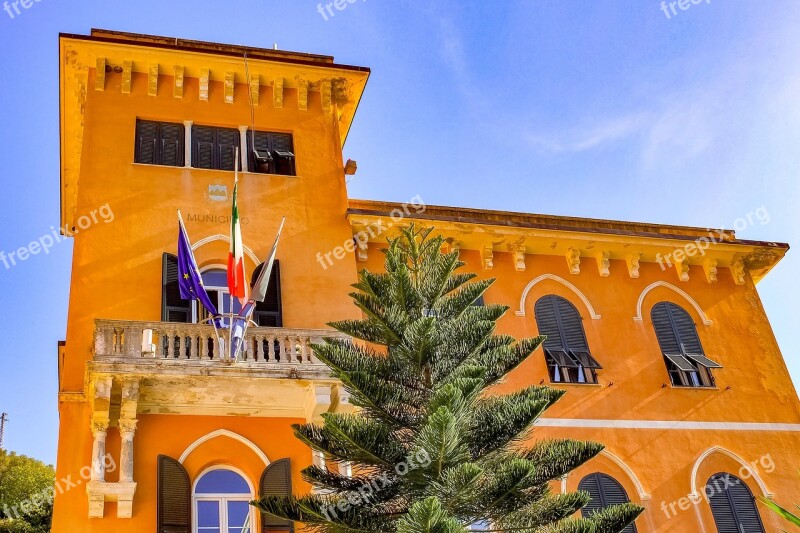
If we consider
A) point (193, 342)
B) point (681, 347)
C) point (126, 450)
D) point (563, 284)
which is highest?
point (563, 284)

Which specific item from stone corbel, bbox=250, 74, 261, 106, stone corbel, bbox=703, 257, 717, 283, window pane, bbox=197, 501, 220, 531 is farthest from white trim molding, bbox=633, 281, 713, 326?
window pane, bbox=197, 501, 220, 531

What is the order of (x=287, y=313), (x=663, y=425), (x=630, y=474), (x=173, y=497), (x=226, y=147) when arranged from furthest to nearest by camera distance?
(x=226, y=147)
(x=663, y=425)
(x=630, y=474)
(x=287, y=313)
(x=173, y=497)

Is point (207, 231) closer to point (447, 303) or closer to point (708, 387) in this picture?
point (447, 303)

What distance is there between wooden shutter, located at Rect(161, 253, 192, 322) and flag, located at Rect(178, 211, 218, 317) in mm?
566

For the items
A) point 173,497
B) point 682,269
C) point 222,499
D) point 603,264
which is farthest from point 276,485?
point 682,269

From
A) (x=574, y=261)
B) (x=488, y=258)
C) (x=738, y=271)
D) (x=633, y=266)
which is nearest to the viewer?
(x=488, y=258)

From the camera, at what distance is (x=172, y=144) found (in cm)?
1570

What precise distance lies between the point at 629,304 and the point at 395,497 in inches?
309

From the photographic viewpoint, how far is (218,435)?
1254 centimetres

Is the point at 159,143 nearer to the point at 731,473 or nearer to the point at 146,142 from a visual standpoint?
the point at 146,142

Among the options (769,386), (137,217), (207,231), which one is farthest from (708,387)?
(137,217)

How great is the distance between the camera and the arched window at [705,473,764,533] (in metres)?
14.6

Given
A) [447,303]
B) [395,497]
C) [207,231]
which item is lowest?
[395,497]

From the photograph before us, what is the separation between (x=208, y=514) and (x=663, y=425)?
7.61 meters
